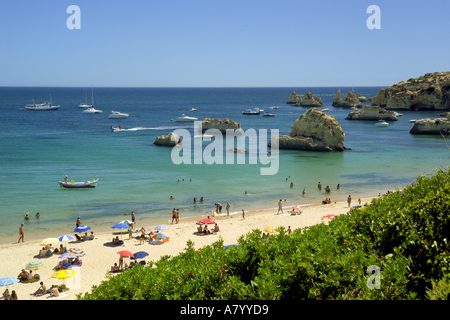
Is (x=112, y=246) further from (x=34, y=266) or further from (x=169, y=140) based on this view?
(x=169, y=140)

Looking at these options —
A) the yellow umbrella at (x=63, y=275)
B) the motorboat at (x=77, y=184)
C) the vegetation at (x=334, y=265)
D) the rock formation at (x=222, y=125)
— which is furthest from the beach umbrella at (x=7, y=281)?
the rock formation at (x=222, y=125)

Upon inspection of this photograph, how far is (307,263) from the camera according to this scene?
716 cm

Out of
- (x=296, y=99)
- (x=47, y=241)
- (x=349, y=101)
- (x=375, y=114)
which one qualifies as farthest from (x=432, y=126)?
(x=296, y=99)

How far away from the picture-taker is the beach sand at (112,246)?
16.2m

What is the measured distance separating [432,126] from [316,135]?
28334mm

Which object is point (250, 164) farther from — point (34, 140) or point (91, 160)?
point (34, 140)

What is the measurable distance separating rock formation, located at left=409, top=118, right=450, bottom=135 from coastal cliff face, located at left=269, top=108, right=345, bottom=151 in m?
24.5

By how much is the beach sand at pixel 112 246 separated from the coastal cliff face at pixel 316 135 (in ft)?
76.0

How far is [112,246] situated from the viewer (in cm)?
2083

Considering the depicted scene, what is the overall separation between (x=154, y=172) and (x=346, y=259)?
33.6 metres

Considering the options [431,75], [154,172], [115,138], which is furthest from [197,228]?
[431,75]

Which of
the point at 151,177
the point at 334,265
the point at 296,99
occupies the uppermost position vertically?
the point at 296,99

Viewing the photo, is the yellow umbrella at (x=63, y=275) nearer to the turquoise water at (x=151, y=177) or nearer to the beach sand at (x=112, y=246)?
the beach sand at (x=112, y=246)

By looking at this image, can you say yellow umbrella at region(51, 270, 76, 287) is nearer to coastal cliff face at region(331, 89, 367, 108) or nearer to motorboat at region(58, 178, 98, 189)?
motorboat at region(58, 178, 98, 189)
